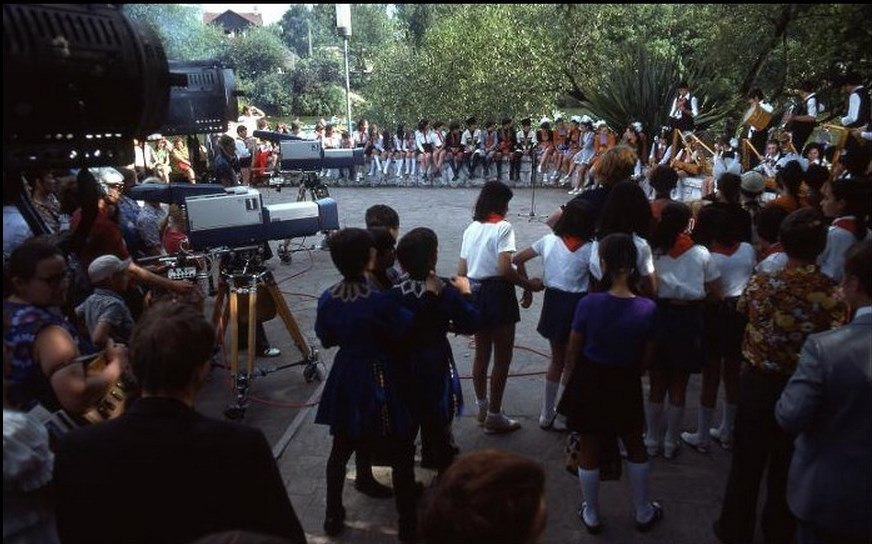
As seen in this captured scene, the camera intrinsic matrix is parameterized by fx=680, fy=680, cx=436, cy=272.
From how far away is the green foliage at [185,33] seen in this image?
551 inches

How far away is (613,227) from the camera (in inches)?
155

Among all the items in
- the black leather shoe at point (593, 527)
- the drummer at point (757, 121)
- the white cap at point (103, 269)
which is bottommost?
the black leather shoe at point (593, 527)

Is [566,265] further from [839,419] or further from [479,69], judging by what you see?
[479,69]

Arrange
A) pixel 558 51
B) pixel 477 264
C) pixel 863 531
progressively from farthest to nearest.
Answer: pixel 558 51
pixel 477 264
pixel 863 531

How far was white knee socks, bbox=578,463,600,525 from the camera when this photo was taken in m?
3.35

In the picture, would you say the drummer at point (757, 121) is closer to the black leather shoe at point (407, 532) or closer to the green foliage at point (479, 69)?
the green foliage at point (479, 69)

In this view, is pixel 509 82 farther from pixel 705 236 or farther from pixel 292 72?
pixel 292 72

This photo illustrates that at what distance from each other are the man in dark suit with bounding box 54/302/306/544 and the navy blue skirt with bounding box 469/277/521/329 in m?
2.53

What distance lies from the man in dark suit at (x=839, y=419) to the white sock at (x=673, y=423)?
5.40ft

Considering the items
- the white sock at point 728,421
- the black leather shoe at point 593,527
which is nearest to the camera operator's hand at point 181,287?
the black leather shoe at point 593,527

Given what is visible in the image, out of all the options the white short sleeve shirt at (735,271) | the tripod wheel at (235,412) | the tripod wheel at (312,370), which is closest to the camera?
the white short sleeve shirt at (735,271)

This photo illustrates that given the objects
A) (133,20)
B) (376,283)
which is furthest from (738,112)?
(133,20)

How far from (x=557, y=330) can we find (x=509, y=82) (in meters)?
15.9

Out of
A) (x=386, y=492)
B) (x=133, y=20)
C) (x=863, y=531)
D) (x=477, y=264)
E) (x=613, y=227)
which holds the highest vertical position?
(x=133, y=20)
